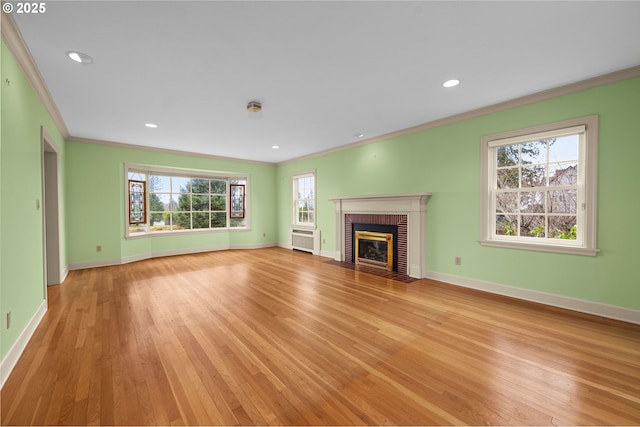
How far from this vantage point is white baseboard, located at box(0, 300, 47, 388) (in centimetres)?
179

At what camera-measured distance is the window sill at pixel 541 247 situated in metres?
2.85

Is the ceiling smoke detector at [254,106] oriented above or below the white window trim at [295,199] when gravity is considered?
above

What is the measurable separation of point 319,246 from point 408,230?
8.30 ft

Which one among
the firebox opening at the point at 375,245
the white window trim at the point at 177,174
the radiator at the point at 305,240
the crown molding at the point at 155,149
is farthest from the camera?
the radiator at the point at 305,240

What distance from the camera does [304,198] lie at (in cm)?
698

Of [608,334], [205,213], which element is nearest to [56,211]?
[205,213]

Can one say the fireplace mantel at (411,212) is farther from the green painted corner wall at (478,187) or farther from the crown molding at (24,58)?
the crown molding at (24,58)

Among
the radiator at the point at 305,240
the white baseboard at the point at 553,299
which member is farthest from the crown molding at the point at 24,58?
the white baseboard at the point at 553,299

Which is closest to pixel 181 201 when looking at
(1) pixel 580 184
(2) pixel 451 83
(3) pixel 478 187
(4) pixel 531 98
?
(2) pixel 451 83

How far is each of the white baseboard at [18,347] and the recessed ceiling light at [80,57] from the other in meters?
2.40

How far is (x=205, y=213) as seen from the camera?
6.83 m

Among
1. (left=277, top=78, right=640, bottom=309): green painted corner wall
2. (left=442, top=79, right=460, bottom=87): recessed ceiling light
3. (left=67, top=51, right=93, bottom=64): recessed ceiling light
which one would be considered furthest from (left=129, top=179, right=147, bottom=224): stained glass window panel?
(left=442, top=79, right=460, bottom=87): recessed ceiling light

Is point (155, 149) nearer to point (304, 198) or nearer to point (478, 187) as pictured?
point (304, 198)

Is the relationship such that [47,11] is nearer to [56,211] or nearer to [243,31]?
[243,31]
